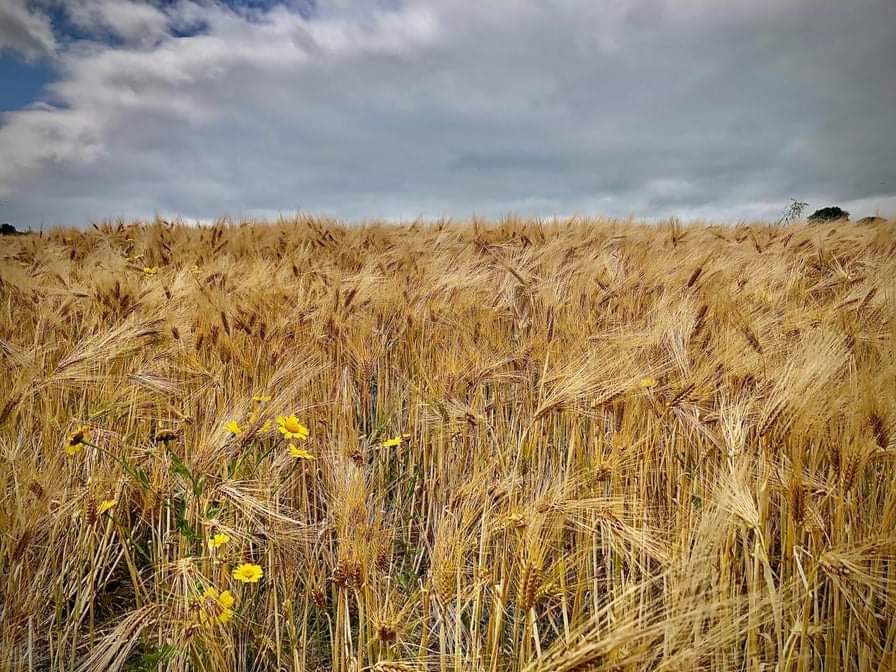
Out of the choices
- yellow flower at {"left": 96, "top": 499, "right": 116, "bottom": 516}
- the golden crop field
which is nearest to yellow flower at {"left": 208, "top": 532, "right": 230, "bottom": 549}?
the golden crop field

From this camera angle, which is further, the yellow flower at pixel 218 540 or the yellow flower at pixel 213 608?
the yellow flower at pixel 218 540

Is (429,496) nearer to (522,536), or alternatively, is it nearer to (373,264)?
(522,536)

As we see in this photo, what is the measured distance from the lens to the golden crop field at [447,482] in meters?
0.96

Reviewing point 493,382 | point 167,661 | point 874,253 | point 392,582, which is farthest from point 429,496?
point 874,253

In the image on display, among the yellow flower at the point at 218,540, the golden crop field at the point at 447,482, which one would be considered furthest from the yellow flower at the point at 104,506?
the yellow flower at the point at 218,540

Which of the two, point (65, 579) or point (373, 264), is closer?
point (65, 579)

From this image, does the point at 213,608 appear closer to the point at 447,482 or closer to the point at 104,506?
the point at 104,506

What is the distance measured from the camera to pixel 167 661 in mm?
1068

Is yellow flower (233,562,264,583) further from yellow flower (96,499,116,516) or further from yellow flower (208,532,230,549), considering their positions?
yellow flower (96,499,116,516)

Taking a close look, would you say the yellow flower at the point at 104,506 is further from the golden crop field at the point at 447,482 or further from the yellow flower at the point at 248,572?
the yellow flower at the point at 248,572

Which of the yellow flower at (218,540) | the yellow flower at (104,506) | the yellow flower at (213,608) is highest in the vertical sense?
the yellow flower at (104,506)

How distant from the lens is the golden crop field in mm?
957

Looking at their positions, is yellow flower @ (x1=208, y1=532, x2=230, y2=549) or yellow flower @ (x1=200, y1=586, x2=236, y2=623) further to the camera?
yellow flower @ (x1=208, y1=532, x2=230, y2=549)

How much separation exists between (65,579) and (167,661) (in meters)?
0.39
